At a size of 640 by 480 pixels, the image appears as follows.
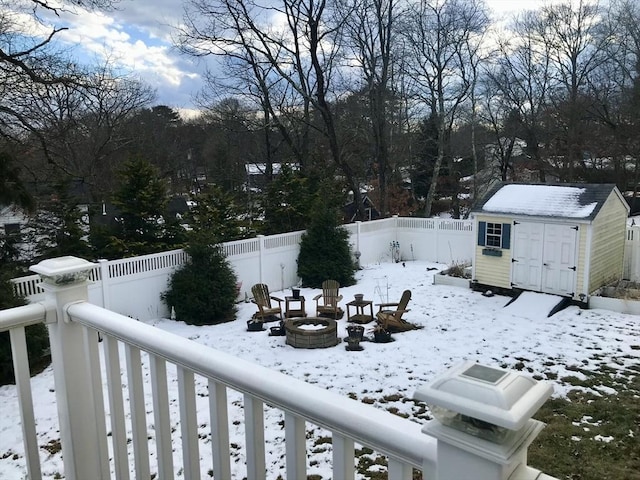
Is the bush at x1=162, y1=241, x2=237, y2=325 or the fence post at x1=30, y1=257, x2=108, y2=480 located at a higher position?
the fence post at x1=30, y1=257, x2=108, y2=480

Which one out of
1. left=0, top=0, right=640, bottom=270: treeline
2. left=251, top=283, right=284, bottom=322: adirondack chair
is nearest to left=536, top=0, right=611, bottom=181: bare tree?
left=0, top=0, right=640, bottom=270: treeline

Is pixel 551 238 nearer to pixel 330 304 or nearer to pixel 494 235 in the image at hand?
pixel 494 235

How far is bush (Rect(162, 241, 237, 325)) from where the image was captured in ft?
28.9

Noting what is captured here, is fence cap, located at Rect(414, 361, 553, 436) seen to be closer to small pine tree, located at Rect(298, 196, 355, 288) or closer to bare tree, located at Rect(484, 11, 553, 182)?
small pine tree, located at Rect(298, 196, 355, 288)

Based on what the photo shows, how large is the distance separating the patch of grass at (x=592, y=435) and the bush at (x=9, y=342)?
5.84 meters

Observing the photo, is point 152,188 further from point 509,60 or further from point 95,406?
point 509,60

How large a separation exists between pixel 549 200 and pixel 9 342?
9.67 m

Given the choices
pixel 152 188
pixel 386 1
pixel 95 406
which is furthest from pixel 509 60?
pixel 95 406

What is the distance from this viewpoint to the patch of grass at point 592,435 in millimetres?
4184

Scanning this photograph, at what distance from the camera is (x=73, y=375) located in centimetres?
181

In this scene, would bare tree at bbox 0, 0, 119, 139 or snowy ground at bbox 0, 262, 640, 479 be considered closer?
snowy ground at bbox 0, 262, 640, 479

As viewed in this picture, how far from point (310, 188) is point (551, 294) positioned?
7.66 metres

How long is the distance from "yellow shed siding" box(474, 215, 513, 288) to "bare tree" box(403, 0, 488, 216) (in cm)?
816

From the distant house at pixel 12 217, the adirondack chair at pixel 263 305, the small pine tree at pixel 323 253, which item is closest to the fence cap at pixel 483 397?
the distant house at pixel 12 217
